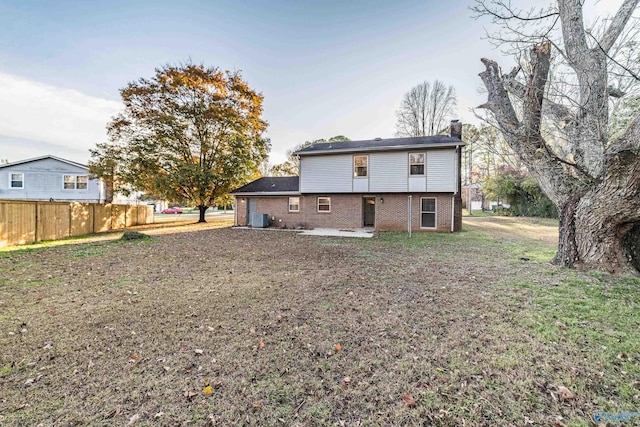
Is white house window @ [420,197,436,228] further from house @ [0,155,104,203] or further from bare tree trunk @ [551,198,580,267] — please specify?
house @ [0,155,104,203]

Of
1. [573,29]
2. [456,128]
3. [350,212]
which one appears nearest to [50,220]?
[350,212]

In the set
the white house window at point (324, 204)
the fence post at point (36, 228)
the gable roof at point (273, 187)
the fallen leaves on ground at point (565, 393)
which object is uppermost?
the gable roof at point (273, 187)

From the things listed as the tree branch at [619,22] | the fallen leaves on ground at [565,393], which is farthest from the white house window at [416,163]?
the fallen leaves on ground at [565,393]

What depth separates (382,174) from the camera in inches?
591

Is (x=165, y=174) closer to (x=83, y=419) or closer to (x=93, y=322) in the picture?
(x=93, y=322)

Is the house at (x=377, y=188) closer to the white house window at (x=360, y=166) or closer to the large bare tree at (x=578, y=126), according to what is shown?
the white house window at (x=360, y=166)

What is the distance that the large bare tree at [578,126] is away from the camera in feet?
16.4

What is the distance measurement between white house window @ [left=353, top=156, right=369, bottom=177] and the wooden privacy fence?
→ 49.9 ft

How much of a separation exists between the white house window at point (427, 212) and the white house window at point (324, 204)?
5521 millimetres

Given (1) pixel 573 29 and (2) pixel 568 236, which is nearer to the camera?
(1) pixel 573 29

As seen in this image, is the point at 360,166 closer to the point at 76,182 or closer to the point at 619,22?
the point at 619,22

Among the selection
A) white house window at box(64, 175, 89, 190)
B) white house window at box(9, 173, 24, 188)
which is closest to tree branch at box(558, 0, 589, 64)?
white house window at box(64, 175, 89, 190)

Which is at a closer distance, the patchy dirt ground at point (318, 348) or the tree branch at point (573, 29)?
the patchy dirt ground at point (318, 348)

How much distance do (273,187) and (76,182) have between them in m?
17.7
